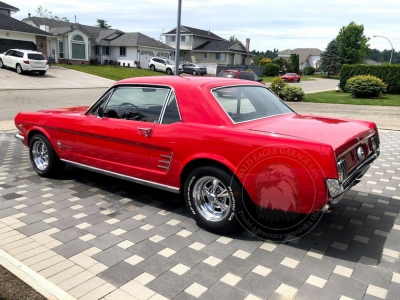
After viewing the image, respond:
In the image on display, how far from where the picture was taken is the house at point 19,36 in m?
32.0

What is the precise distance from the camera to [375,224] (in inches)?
159

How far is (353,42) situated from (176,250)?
68969 mm

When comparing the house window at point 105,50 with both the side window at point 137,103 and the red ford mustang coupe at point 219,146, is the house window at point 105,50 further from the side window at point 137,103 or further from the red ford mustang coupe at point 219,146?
the side window at point 137,103

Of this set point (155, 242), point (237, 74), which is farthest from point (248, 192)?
point (237, 74)

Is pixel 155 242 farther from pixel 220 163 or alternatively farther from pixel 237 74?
pixel 237 74

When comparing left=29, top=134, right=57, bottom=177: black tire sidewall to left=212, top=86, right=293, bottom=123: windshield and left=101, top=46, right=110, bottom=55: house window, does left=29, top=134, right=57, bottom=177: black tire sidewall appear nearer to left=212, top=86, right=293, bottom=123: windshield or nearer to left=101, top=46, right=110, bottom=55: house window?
left=212, top=86, right=293, bottom=123: windshield

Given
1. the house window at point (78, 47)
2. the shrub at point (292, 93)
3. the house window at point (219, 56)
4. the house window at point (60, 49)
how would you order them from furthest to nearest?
the house window at point (219, 56) → the house window at point (78, 47) → the house window at point (60, 49) → the shrub at point (292, 93)

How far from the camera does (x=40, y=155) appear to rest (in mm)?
5703

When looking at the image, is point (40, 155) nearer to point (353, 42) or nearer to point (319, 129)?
point (319, 129)

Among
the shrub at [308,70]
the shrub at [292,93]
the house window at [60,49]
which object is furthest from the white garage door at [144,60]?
the shrub at [308,70]

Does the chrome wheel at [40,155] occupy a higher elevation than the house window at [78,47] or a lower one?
lower

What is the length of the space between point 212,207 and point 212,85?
1364 mm

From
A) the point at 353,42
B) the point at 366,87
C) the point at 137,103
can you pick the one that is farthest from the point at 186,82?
the point at 353,42

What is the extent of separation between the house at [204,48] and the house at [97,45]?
28.8ft
